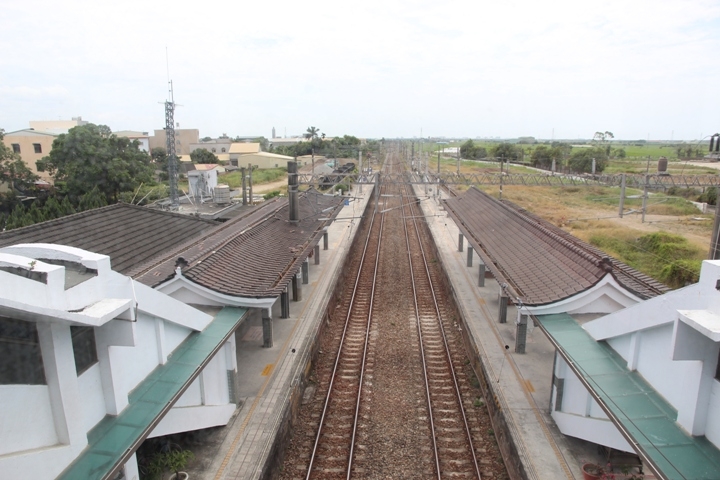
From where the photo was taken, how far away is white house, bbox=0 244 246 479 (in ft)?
14.2

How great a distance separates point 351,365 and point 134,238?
718cm

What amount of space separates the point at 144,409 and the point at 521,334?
860 centimetres

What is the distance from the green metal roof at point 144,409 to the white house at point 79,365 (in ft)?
0.04

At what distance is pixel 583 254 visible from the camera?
10352 millimetres

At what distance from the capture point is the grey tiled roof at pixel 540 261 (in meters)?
9.55

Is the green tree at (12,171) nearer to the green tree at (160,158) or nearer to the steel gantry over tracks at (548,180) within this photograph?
the steel gantry over tracks at (548,180)

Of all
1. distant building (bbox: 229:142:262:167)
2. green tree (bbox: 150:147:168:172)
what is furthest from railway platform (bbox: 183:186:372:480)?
distant building (bbox: 229:142:262:167)

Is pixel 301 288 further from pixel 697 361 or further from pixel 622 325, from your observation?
pixel 697 361

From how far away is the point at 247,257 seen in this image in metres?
12.1

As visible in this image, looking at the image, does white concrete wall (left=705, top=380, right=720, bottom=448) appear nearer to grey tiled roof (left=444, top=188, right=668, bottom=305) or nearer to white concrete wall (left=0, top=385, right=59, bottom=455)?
grey tiled roof (left=444, top=188, right=668, bottom=305)

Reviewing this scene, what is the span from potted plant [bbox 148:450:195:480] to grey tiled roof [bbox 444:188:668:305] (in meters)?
6.87

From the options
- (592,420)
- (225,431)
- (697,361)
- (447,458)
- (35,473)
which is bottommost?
(447,458)

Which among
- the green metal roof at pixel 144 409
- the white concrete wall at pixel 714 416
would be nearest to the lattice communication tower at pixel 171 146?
the green metal roof at pixel 144 409

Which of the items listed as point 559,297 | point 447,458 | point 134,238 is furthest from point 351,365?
point 134,238
